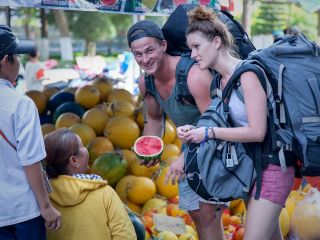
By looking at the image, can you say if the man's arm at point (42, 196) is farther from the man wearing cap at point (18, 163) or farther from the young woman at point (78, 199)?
the young woman at point (78, 199)

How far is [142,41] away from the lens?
3391 millimetres

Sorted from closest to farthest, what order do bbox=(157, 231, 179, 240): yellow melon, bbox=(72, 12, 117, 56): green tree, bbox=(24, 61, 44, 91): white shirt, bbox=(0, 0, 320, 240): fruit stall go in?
1. bbox=(157, 231, 179, 240): yellow melon
2. bbox=(0, 0, 320, 240): fruit stall
3. bbox=(24, 61, 44, 91): white shirt
4. bbox=(72, 12, 117, 56): green tree

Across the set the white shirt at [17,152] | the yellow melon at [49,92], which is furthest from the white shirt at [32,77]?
the white shirt at [17,152]

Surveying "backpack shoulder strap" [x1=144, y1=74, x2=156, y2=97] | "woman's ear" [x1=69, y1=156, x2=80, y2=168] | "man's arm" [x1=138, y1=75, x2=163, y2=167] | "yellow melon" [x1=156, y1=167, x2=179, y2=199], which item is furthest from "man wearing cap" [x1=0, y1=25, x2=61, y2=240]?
"yellow melon" [x1=156, y1=167, x2=179, y2=199]

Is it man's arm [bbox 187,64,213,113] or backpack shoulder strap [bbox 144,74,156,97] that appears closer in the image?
man's arm [bbox 187,64,213,113]

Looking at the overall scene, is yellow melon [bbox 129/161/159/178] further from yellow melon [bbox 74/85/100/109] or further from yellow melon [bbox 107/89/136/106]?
yellow melon [bbox 74/85/100/109]

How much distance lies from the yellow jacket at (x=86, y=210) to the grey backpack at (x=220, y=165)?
490mm

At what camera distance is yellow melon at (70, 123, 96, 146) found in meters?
5.22

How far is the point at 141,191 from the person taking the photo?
4.80 metres

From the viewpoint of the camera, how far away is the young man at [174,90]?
10.7 feet

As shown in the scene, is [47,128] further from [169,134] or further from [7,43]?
[7,43]

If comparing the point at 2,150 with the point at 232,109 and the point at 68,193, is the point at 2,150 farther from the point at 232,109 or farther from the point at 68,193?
the point at 232,109

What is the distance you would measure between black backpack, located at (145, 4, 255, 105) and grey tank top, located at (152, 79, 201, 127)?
0.05 meters

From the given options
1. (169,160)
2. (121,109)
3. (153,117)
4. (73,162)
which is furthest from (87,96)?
(73,162)
